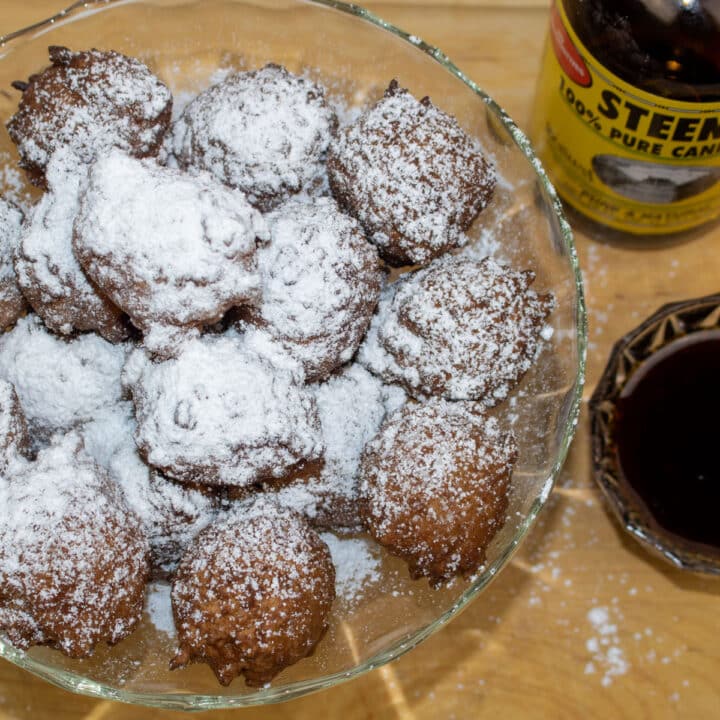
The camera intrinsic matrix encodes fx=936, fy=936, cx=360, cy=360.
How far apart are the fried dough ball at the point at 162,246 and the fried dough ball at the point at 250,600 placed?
0.99 ft

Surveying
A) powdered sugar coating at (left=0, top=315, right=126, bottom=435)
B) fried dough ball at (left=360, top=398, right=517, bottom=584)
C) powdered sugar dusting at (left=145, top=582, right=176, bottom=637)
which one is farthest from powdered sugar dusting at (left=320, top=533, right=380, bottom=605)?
powdered sugar coating at (left=0, top=315, right=126, bottom=435)

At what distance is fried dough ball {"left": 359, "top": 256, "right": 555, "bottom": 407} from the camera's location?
4.58ft

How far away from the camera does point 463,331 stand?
4.58 ft

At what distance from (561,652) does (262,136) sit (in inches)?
42.5

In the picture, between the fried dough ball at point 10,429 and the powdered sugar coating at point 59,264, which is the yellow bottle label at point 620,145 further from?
the fried dough ball at point 10,429

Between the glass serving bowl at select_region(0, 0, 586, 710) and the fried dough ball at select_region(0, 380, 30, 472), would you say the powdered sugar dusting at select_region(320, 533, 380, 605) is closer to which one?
the glass serving bowl at select_region(0, 0, 586, 710)

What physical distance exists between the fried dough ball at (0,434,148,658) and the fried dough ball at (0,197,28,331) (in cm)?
27

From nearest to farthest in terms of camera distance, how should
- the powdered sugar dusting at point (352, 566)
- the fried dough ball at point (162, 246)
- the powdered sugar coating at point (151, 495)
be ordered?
the fried dough ball at point (162, 246)
the powdered sugar coating at point (151, 495)
the powdered sugar dusting at point (352, 566)

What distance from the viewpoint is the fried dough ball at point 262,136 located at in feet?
4.70

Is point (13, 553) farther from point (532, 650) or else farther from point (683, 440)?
point (683, 440)

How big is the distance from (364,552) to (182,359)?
457 mm

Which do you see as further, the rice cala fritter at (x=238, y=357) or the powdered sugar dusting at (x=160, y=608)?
the powdered sugar dusting at (x=160, y=608)

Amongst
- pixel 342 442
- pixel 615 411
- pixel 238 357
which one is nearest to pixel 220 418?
pixel 238 357

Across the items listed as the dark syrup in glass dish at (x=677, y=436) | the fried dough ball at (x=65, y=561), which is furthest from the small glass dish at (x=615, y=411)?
the fried dough ball at (x=65, y=561)
